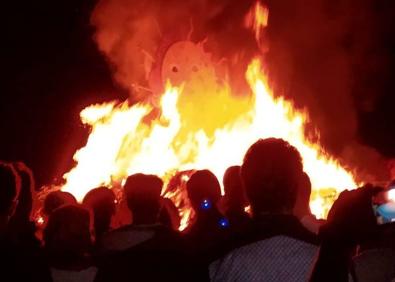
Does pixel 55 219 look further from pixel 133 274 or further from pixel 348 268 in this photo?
pixel 348 268

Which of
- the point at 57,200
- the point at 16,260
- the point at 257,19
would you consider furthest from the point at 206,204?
the point at 257,19

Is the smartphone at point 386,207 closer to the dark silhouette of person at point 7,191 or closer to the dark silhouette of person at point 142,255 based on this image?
the dark silhouette of person at point 142,255

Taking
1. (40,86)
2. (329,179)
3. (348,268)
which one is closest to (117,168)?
(329,179)

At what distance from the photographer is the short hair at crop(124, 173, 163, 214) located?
3.41m

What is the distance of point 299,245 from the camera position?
248cm

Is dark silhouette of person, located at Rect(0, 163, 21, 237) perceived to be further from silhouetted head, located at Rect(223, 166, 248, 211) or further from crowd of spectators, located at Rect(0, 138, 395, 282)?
silhouetted head, located at Rect(223, 166, 248, 211)

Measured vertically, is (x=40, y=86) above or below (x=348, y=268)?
above

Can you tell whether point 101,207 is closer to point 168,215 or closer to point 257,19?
point 168,215

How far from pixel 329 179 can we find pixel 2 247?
7566 mm

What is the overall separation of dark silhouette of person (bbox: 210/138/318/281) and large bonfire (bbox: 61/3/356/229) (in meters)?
5.65

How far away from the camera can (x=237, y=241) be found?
8.05 feet

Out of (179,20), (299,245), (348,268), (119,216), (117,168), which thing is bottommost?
(348,268)

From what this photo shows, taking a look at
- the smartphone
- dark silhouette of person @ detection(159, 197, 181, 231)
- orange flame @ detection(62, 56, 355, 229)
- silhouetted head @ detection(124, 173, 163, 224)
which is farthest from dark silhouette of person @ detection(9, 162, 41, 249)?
orange flame @ detection(62, 56, 355, 229)

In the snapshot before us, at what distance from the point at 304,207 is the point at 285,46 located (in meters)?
10.7
